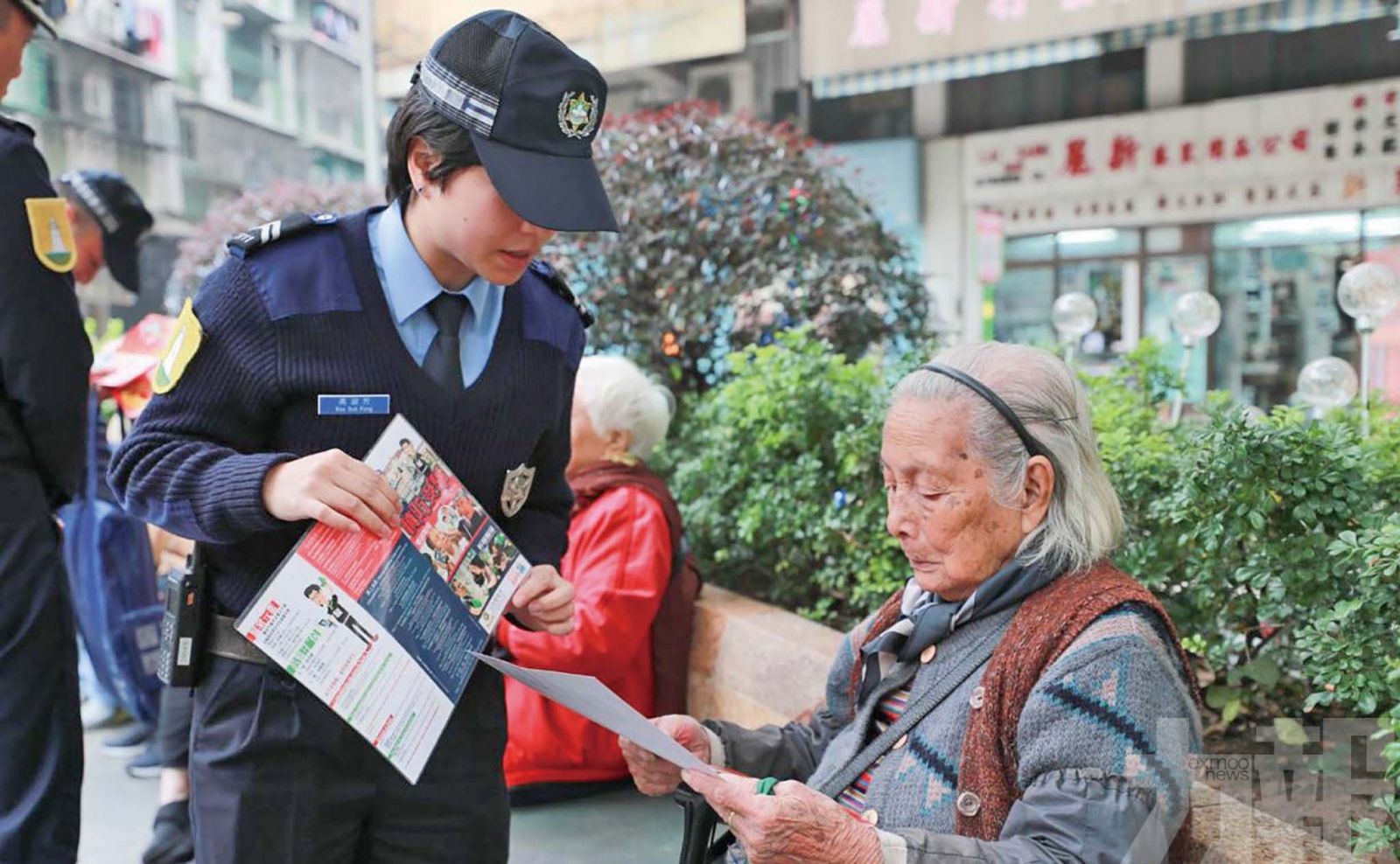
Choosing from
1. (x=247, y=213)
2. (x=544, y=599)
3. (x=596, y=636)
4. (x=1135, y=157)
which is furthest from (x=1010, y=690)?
(x=1135, y=157)

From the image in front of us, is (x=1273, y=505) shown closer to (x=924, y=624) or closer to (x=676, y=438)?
(x=924, y=624)

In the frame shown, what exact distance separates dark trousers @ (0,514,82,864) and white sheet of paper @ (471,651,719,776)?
4.09 feet

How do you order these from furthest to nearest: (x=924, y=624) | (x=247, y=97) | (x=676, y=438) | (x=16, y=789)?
(x=247, y=97) → (x=676, y=438) → (x=16, y=789) → (x=924, y=624)

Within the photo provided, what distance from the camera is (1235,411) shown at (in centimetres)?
234

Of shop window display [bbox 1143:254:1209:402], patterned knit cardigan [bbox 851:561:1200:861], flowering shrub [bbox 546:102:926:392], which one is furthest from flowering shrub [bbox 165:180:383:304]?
shop window display [bbox 1143:254:1209:402]

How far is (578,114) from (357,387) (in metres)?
0.47

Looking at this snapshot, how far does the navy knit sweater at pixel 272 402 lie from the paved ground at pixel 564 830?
5.83 feet

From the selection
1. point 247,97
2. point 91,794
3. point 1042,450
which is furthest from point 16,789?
point 247,97

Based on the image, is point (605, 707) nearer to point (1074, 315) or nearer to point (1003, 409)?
point (1003, 409)

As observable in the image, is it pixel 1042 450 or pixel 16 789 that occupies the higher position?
pixel 1042 450

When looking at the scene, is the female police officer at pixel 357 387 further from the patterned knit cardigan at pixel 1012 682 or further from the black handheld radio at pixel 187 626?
the patterned knit cardigan at pixel 1012 682

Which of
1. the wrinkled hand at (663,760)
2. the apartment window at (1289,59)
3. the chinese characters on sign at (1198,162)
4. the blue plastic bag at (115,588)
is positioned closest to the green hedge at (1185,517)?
the wrinkled hand at (663,760)

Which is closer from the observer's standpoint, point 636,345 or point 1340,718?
point 1340,718

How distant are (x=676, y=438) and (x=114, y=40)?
50.3 ft
